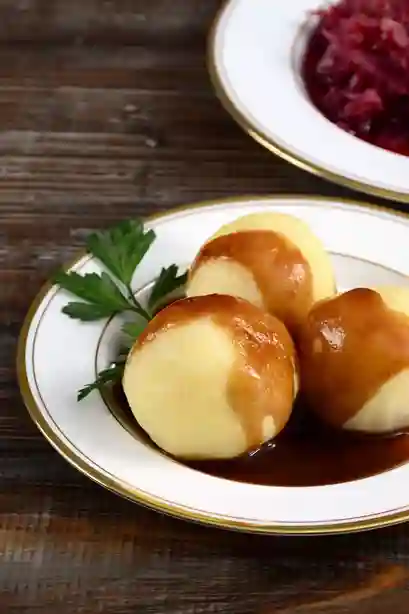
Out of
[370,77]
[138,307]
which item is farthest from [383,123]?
[138,307]

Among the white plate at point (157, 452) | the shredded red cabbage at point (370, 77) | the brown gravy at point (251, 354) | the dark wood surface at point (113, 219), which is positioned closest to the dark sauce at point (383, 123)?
the shredded red cabbage at point (370, 77)

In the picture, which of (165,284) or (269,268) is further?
(165,284)

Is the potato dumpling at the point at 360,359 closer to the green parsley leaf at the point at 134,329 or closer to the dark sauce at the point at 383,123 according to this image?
the green parsley leaf at the point at 134,329

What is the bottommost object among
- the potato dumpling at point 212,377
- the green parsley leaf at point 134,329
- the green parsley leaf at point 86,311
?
the green parsley leaf at point 86,311

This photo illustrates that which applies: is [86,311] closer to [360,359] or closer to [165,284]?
[165,284]

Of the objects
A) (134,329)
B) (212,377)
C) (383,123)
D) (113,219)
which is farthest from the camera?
(383,123)

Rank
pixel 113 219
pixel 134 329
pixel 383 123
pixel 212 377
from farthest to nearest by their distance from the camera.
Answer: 1. pixel 383 123
2. pixel 113 219
3. pixel 134 329
4. pixel 212 377
